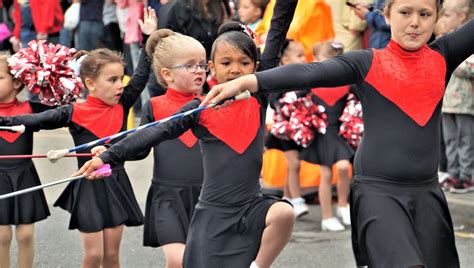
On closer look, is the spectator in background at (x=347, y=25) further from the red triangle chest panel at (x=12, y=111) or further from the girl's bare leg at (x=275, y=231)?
the girl's bare leg at (x=275, y=231)

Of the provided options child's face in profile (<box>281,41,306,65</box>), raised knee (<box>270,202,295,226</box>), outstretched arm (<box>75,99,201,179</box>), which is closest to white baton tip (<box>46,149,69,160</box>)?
outstretched arm (<box>75,99,201,179</box>)

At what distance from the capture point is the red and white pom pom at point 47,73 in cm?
588

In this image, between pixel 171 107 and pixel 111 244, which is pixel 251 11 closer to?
pixel 171 107

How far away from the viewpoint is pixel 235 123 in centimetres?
487

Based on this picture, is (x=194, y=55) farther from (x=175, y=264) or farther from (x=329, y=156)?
(x=329, y=156)

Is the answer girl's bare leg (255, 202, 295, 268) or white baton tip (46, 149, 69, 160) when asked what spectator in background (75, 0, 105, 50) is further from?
white baton tip (46, 149, 69, 160)

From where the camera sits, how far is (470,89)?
8.39 metres

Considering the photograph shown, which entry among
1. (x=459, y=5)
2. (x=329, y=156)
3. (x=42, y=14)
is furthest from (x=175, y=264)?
(x=42, y=14)

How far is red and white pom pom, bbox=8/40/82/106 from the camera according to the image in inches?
231

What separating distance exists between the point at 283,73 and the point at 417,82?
2.27 ft

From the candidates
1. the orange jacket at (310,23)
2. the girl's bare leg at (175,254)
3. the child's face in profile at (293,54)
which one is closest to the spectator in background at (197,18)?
the orange jacket at (310,23)

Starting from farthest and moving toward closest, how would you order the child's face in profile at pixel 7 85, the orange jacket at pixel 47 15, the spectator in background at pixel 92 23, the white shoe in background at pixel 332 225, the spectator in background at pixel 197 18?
the orange jacket at pixel 47 15
the spectator in background at pixel 92 23
the spectator in background at pixel 197 18
the white shoe in background at pixel 332 225
the child's face in profile at pixel 7 85

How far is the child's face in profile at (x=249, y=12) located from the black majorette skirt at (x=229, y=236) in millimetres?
4675

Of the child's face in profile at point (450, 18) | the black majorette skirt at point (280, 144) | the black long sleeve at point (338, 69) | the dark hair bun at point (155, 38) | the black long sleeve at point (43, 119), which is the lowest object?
the black majorette skirt at point (280, 144)
